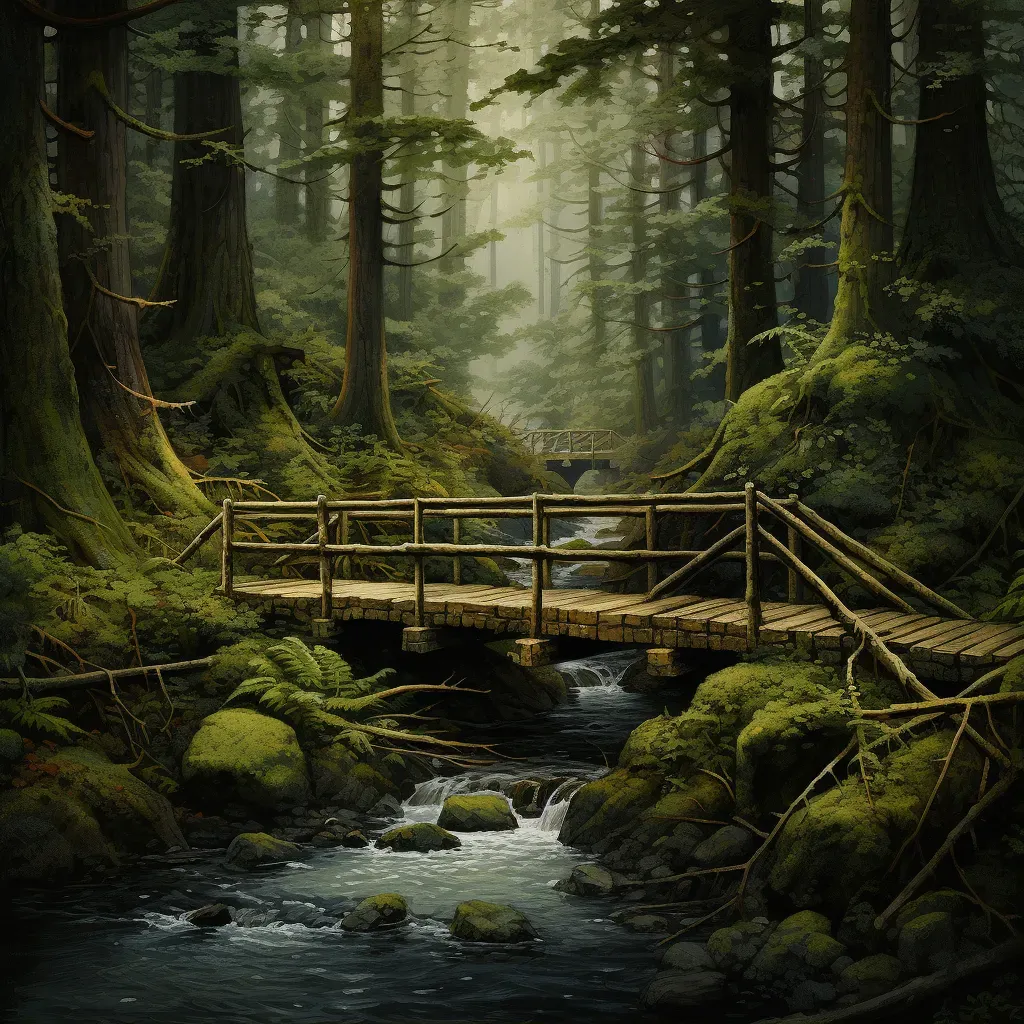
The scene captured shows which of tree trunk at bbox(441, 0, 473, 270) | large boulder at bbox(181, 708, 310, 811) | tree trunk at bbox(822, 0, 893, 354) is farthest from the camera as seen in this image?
tree trunk at bbox(441, 0, 473, 270)

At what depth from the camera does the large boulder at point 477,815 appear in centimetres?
1141

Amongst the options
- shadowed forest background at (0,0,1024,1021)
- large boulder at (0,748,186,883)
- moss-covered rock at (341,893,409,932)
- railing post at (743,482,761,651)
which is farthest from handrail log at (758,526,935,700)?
large boulder at (0,748,186,883)

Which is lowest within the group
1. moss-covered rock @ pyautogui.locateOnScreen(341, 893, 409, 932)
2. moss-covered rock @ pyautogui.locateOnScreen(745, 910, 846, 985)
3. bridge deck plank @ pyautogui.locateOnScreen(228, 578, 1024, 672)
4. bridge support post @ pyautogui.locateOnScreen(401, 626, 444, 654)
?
moss-covered rock @ pyautogui.locateOnScreen(341, 893, 409, 932)

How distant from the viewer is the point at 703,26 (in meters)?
17.0

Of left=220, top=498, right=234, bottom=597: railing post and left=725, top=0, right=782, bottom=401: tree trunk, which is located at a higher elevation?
left=725, top=0, right=782, bottom=401: tree trunk

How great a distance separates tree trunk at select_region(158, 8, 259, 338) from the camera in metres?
19.2

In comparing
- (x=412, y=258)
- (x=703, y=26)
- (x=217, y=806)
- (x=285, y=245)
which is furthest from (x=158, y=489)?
(x=412, y=258)

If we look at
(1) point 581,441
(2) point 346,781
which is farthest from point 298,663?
(1) point 581,441

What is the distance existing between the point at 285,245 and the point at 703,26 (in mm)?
17332

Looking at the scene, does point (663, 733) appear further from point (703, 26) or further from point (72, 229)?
point (703, 26)

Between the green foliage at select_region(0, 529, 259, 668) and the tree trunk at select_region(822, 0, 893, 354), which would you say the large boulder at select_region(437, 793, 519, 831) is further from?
the tree trunk at select_region(822, 0, 893, 354)

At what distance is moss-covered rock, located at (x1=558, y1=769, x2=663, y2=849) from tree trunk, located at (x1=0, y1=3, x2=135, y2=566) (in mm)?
5800

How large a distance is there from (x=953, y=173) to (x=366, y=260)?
31.5 feet

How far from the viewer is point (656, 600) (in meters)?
11.6
